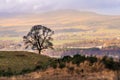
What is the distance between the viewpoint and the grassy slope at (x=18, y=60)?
64875 mm

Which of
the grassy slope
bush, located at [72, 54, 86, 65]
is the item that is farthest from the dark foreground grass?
bush, located at [72, 54, 86, 65]

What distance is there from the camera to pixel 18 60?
72.4m

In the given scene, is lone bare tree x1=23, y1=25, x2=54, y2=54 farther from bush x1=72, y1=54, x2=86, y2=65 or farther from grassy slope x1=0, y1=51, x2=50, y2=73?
bush x1=72, y1=54, x2=86, y2=65

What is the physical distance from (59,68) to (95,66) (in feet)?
13.8

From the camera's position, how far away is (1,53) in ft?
263

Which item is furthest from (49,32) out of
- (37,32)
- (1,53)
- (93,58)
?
(93,58)

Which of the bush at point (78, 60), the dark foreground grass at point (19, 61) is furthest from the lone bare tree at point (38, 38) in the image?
the bush at point (78, 60)

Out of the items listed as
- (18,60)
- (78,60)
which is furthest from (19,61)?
(78,60)

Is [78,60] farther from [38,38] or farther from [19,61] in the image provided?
[38,38]

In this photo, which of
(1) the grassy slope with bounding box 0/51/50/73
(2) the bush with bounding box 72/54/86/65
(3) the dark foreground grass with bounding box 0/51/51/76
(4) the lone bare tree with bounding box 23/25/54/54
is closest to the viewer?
(2) the bush with bounding box 72/54/86/65

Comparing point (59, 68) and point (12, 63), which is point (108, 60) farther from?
point (12, 63)

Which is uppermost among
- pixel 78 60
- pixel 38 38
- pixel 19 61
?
pixel 78 60

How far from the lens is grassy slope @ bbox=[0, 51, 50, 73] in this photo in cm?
6488

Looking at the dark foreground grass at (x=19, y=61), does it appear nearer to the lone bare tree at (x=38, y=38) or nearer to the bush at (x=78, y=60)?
the bush at (x=78, y=60)
